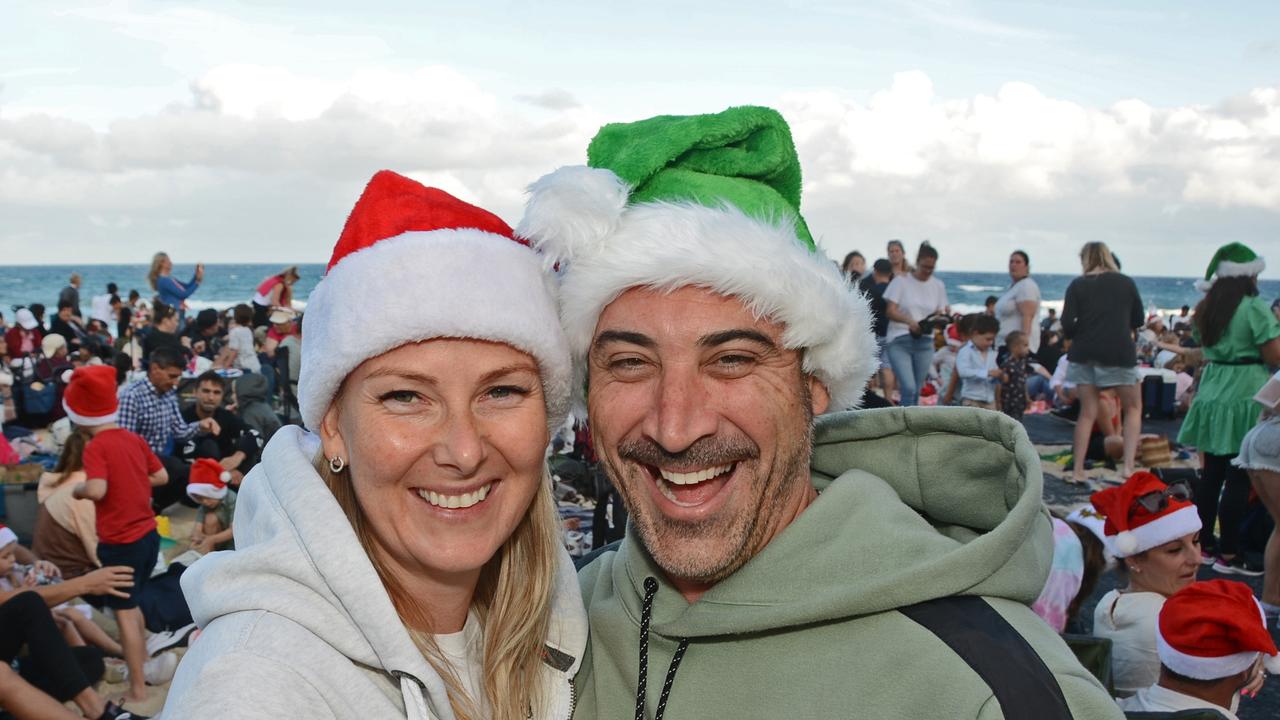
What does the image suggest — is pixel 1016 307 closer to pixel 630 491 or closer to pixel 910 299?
pixel 910 299

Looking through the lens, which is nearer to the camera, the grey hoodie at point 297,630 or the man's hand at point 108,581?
the grey hoodie at point 297,630

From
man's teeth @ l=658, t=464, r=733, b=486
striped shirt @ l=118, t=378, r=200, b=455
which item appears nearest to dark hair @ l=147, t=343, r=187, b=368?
striped shirt @ l=118, t=378, r=200, b=455

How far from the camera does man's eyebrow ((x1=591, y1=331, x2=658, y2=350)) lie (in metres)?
1.95

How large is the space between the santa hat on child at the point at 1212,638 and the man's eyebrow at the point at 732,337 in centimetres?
254

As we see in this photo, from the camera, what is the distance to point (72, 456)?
19.5ft

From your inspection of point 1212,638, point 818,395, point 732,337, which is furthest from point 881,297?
point 732,337

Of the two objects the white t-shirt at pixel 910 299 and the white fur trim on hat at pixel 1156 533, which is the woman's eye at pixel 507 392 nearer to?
the white fur trim on hat at pixel 1156 533

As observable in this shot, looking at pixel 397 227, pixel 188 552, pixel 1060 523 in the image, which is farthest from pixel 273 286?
pixel 397 227

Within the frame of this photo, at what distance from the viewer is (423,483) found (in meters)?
1.86

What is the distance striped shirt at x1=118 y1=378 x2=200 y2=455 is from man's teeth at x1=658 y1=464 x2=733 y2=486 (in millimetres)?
7214

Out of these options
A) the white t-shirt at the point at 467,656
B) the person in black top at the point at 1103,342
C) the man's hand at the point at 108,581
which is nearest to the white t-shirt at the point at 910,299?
the person in black top at the point at 1103,342

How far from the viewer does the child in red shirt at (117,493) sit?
5.53 metres

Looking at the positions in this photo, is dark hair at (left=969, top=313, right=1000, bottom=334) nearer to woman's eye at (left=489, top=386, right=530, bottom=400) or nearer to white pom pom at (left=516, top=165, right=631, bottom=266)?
white pom pom at (left=516, top=165, right=631, bottom=266)

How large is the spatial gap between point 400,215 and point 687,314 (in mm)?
616
